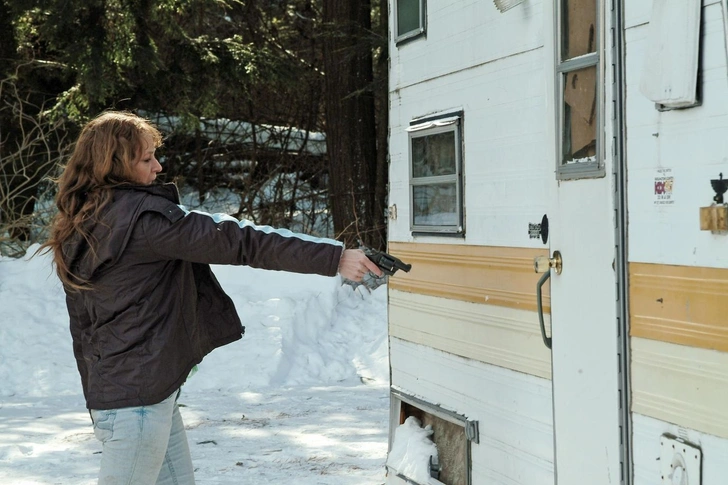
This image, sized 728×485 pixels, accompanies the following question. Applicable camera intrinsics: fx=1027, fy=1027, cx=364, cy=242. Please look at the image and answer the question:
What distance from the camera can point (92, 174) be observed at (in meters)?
3.48

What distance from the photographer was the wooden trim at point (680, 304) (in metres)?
2.52

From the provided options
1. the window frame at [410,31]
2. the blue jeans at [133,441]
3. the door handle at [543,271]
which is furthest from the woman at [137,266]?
the window frame at [410,31]

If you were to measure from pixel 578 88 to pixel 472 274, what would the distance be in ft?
3.32

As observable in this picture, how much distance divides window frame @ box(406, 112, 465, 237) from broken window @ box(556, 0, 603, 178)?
2.57 feet

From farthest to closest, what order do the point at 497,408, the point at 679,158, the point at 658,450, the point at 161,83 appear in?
the point at 161,83 → the point at 497,408 → the point at 658,450 → the point at 679,158

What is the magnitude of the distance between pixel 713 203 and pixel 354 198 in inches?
417

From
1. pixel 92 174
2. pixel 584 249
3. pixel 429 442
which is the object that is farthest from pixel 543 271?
pixel 92 174

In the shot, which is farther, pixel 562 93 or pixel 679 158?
pixel 562 93

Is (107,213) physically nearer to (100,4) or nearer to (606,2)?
(606,2)

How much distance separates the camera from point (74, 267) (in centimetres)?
349

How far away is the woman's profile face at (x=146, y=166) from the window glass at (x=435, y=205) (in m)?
1.19

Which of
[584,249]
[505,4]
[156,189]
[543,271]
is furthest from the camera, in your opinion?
[505,4]

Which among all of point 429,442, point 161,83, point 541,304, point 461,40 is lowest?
point 429,442

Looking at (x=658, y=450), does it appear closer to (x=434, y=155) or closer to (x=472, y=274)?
(x=472, y=274)
